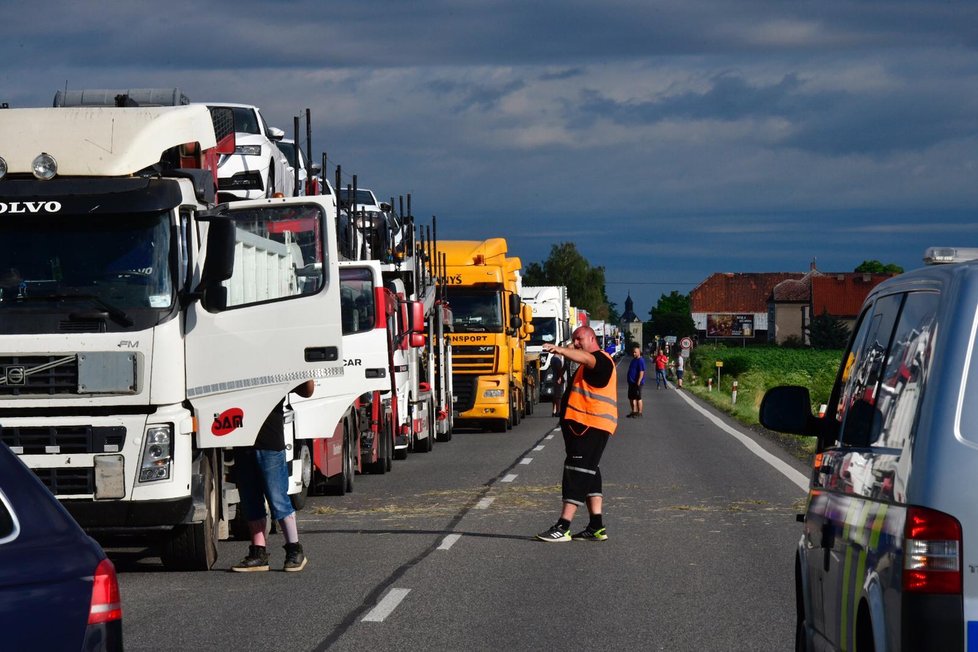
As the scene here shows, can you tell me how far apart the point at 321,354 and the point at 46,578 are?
774 centimetres

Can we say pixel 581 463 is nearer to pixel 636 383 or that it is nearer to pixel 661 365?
pixel 636 383

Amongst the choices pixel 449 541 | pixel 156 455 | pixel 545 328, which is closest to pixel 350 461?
pixel 449 541

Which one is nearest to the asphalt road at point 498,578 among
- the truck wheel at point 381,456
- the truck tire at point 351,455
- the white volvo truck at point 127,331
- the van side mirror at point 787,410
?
the truck tire at point 351,455

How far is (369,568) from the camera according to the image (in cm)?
1193

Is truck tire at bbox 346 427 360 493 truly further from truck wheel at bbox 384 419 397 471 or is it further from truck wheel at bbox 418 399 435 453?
truck wheel at bbox 418 399 435 453

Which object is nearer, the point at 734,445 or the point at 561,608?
the point at 561,608

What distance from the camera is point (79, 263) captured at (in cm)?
1130

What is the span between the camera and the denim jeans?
1177cm

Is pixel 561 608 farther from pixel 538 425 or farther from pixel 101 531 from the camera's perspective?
pixel 538 425

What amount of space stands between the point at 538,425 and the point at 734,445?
372 inches

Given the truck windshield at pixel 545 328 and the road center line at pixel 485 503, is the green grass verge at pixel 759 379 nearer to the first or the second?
the truck windshield at pixel 545 328

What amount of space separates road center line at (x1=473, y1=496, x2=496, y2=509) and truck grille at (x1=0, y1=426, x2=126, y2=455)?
232 inches

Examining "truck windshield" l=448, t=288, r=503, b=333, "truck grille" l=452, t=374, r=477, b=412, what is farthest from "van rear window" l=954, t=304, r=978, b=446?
"truck windshield" l=448, t=288, r=503, b=333

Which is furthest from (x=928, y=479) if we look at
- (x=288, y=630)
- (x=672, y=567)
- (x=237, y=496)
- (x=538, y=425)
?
(x=538, y=425)
